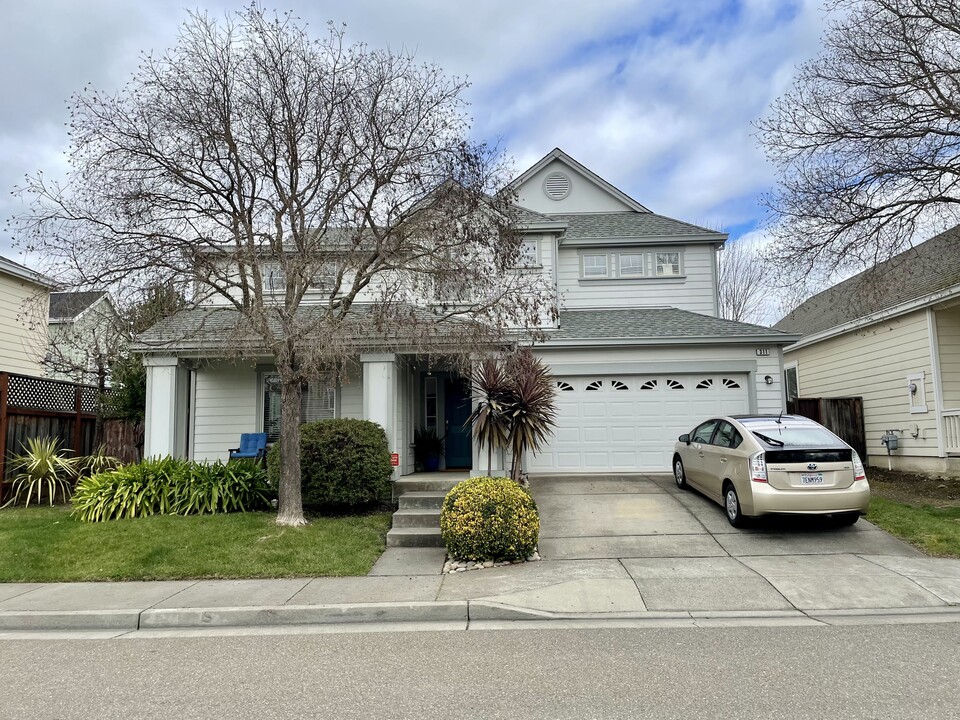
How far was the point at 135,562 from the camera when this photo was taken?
8.41 m

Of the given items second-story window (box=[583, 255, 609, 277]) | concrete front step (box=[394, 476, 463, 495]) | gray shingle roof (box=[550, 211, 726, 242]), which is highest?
gray shingle roof (box=[550, 211, 726, 242])

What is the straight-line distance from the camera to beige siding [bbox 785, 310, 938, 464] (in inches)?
551

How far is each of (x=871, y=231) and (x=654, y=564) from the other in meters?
7.87

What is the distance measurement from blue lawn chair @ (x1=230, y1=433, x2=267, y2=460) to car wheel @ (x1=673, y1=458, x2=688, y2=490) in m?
8.06

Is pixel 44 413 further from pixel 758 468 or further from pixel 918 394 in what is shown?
pixel 918 394

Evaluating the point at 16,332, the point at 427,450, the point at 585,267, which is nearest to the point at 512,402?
the point at 427,450

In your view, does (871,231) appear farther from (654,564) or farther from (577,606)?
(577,606)

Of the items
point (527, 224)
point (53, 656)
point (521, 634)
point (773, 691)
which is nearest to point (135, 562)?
point (53, 656)

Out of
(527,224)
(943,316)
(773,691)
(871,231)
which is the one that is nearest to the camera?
(773,691)

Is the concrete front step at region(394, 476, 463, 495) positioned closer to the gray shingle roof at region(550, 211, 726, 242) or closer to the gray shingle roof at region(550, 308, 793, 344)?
the gray shingle roof at region(550, 308, 793, 344)

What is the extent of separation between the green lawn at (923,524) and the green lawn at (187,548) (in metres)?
7.33

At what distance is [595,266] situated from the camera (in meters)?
16.6

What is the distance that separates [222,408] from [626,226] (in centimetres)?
1099

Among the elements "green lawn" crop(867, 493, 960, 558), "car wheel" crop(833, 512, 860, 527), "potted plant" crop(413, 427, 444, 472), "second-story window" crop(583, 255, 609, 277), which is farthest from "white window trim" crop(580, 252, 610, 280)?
"car wheel" crop(833, 512, 860, 527)
